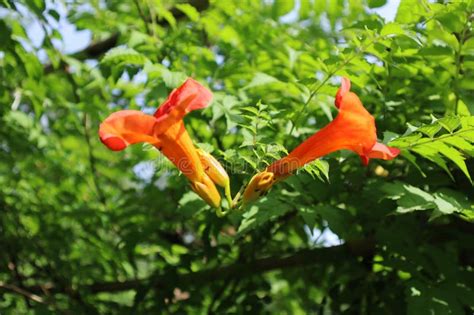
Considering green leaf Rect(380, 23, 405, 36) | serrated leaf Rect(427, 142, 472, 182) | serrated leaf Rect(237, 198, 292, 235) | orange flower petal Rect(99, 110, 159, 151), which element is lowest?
serrated leaf Rect(237, 198, 292, 235)

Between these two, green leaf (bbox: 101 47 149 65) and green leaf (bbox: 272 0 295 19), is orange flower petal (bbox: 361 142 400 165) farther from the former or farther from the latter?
green leaf (bbox: 272 0 295 19)

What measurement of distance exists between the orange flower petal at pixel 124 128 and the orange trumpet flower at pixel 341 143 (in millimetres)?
380

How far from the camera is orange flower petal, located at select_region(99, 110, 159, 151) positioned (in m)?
1.62

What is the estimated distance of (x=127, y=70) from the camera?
2.74 m

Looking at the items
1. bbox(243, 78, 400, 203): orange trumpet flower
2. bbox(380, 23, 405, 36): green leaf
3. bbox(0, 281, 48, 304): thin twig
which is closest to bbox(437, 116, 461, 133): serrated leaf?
bbox(243, 78, 400, 203): orange trumpet flower

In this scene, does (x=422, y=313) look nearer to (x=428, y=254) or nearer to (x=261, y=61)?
(x=428, y=254)

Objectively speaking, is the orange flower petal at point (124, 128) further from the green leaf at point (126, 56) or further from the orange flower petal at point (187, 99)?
the green leaf at point (126, 56)

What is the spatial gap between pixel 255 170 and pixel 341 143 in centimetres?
30

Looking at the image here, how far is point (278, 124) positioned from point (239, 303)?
998 millimetres

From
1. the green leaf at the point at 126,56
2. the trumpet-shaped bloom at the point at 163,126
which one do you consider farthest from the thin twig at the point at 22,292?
the trumpet-shaped bloom at the point at 163,126

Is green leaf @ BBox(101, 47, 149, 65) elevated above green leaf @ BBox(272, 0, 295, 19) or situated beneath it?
elevated above

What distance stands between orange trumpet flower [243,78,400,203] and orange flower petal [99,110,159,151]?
38cm

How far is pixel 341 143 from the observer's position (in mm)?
1793

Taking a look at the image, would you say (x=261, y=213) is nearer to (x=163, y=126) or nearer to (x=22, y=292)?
(x=163, y=126)
